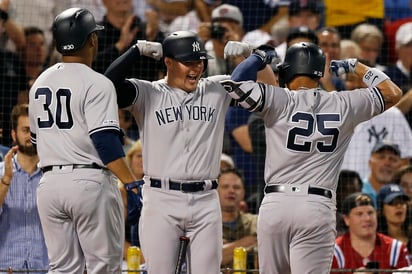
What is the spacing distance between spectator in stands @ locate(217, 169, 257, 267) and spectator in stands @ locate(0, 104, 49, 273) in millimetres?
1600

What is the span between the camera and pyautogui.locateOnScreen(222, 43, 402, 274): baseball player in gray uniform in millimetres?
5977

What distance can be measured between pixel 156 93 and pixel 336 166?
1074 millimetres

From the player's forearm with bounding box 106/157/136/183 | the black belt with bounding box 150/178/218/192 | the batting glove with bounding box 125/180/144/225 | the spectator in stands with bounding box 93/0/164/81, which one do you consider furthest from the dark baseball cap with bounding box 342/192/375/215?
the player's forearm with bounding box 106/157/136/183

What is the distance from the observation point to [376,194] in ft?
31.4

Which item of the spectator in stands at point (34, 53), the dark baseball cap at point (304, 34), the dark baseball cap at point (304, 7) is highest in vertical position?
the dark baseball cap at point (304, 7)

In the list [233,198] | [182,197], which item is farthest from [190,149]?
[233,198]

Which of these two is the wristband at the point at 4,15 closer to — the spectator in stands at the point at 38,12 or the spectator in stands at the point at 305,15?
the spectator in stands at the point at 38,12

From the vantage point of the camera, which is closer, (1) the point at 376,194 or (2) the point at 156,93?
(2) the point at 156,93

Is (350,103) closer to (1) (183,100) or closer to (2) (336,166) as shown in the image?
(2) (336,166)

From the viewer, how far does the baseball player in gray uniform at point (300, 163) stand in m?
5.98

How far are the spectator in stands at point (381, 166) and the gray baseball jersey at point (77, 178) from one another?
13.9ft

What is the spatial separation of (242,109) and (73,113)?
4.30 m

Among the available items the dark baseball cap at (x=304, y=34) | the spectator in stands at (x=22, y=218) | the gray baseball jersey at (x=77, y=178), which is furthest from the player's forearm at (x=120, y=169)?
the dark baseball cap at (x=304, y=34)

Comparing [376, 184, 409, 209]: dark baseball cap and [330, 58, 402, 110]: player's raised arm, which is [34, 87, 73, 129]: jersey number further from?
[376, 184, 409, 209]: dark baseball cap
